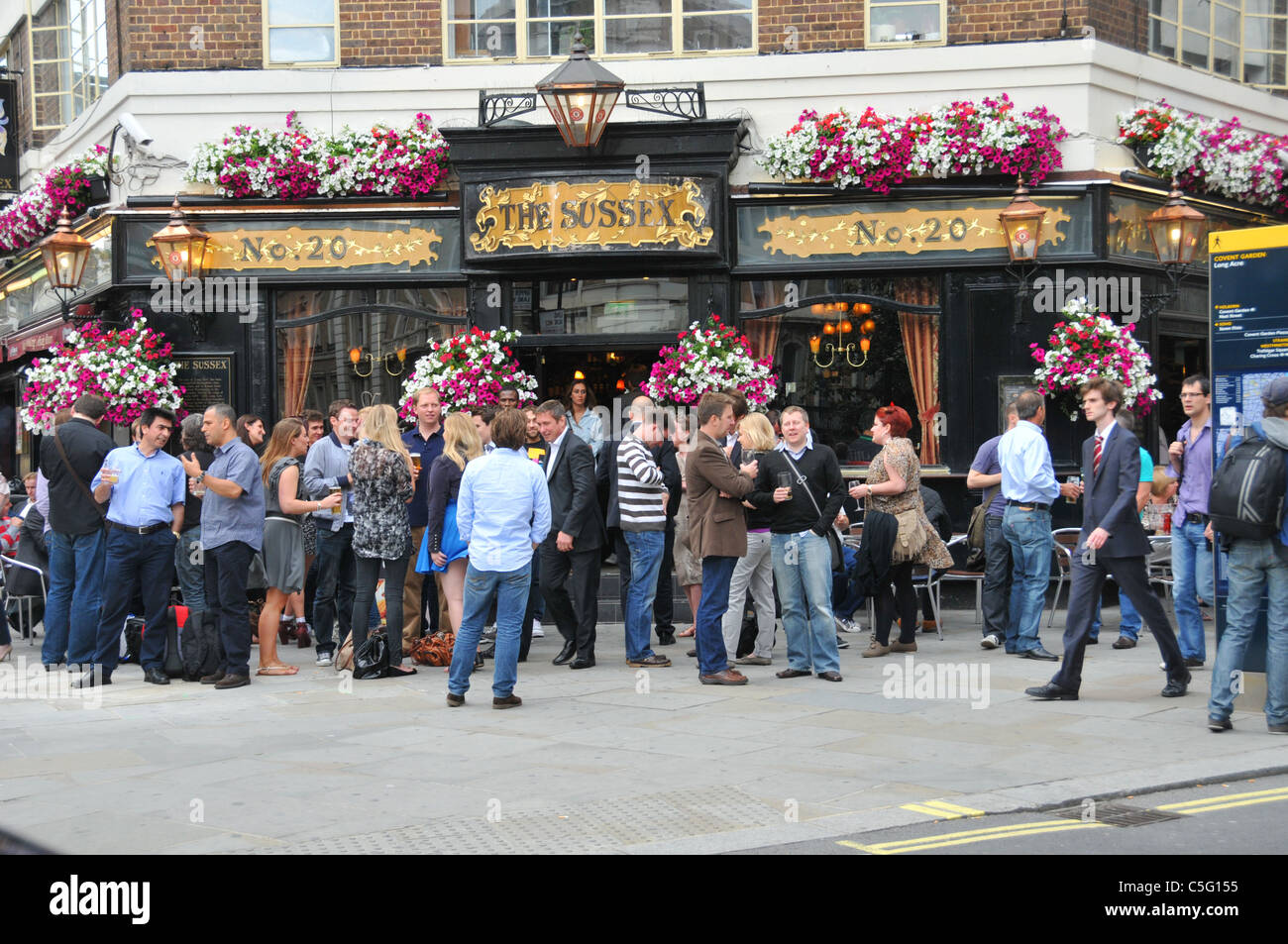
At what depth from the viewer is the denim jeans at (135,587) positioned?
991 centimetres

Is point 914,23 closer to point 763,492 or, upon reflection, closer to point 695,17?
point 695,17

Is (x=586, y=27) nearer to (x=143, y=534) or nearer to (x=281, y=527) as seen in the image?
(x=281, y=527)

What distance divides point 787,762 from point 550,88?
317 inches

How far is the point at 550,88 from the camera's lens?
13.1 metres

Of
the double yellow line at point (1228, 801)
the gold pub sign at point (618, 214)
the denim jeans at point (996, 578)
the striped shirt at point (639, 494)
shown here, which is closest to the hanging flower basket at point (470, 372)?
the gold pub sign at point (618, 214)

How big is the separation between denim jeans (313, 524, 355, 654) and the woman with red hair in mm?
3904

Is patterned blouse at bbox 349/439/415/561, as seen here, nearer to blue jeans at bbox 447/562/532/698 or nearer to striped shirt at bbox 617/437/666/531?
blue jeans at bbox 447/562/532/698

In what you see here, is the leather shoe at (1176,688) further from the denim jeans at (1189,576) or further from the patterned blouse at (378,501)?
the patterned blouse at (378,501)

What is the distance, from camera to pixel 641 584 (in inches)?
411

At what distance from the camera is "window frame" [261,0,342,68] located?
1455cm

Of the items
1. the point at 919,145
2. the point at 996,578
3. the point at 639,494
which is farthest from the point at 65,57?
the point at 996,578

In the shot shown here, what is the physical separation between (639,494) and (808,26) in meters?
→ 6.22
